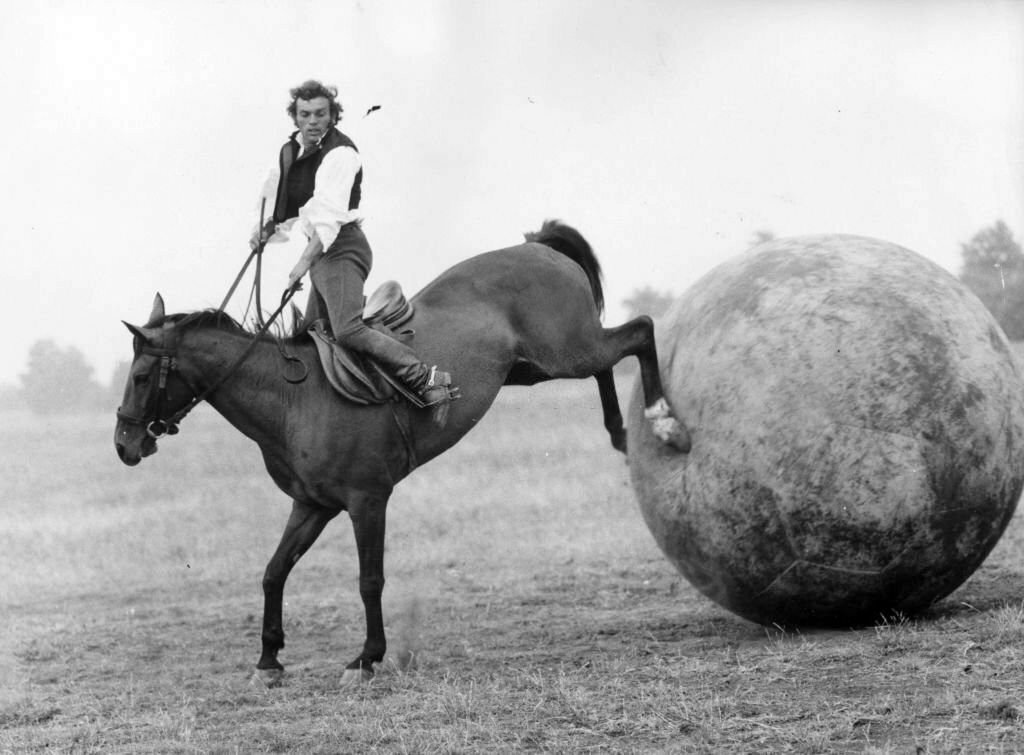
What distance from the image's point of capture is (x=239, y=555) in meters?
14.4

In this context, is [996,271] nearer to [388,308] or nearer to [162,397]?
[388,308]

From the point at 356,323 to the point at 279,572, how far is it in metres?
1.55

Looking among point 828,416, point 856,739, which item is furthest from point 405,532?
point 856,739

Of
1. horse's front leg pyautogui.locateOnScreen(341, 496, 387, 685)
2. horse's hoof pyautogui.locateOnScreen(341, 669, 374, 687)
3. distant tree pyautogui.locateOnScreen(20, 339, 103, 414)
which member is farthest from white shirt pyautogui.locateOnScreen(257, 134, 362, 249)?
distant tree pyautogui.locateOnScreen(20, 339, 103, 414)

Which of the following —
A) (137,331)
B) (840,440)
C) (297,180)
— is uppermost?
(297,180)

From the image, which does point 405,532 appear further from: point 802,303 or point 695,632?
point 802,303

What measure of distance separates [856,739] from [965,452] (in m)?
2.15

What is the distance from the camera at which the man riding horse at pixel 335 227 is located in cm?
735

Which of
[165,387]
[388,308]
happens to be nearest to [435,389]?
[388,308]

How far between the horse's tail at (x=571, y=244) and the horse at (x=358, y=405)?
601mm

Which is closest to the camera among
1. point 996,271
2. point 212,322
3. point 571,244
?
point 212,322

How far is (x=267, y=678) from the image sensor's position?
7.59 meters

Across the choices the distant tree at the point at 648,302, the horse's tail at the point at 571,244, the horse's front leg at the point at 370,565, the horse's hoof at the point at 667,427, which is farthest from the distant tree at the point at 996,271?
the horse's front leg at the point at 370,565

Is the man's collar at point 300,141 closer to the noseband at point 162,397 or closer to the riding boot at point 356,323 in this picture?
the riding boot at point 356,323
